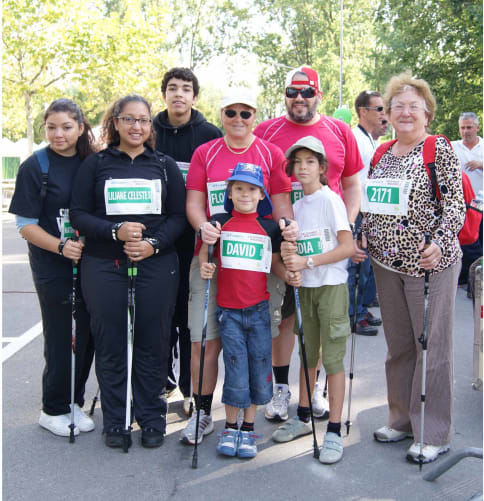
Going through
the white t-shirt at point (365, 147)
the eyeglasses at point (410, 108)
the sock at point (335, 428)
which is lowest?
the sock at point (335, 428)

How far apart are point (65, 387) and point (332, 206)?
7.22 feet

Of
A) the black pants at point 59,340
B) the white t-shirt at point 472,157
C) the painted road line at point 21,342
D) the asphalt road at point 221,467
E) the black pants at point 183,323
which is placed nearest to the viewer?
the asphalt road at point 221,467

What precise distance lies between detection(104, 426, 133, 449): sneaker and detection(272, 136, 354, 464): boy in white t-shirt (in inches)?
49.7

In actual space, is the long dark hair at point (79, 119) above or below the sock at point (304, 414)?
above

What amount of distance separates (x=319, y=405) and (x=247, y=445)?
2.73 feet

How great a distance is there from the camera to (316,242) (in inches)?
158

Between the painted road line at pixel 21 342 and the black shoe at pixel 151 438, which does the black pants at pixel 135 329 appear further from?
the painted road line at pixel 21 342

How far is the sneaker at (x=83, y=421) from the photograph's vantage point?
4355 mm

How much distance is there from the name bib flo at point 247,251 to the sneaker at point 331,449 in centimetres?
110


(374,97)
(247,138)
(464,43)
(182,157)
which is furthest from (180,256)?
(464,43)

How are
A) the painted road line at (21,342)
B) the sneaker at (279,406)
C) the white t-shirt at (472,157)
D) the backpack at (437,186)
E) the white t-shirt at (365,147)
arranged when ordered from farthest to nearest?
the white t-shirt at (472,157)
the white t-shirt at (365,147)
the painted road line at (21,342)
the sneaker at (279,406)
the backpack at (437,186)

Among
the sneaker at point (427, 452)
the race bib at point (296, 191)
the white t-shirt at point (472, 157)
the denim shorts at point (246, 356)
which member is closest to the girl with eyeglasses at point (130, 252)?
the denim shorts at point (246, 356)

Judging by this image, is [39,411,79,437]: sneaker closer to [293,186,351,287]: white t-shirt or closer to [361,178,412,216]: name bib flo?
[293,186,351,287]: white t-shirt

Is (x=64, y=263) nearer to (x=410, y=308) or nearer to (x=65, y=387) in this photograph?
(x=65, y=387)
